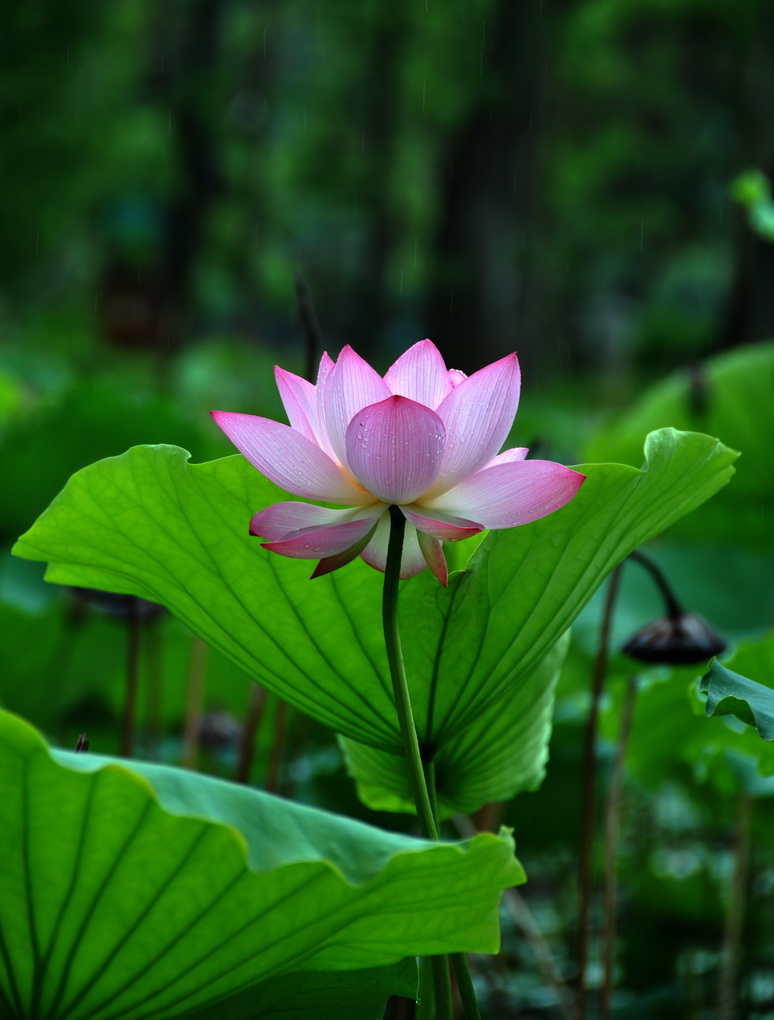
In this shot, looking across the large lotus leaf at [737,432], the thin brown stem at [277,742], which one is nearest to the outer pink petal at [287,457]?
the thin brown stem at [277,742]

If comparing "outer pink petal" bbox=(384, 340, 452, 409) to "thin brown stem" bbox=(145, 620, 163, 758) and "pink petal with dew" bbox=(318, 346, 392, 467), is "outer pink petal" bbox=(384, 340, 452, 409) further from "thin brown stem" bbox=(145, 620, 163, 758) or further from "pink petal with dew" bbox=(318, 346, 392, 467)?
"thin brown stem" bbox=(145, 620, 163, 758)

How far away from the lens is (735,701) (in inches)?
17.5

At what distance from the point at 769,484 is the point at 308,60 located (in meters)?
11.9

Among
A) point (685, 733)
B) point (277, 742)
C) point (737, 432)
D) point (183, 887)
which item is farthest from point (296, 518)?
point (737, 432)

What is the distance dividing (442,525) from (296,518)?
0.06m

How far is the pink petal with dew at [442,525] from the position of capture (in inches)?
15.7

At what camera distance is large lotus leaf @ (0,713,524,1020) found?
14.2 inches

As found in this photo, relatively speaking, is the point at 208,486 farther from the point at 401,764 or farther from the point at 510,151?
the point at 510,151

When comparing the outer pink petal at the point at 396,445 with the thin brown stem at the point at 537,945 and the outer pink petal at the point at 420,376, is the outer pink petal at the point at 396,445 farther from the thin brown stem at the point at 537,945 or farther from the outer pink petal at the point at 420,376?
the thin brown stem at the point at 537,945

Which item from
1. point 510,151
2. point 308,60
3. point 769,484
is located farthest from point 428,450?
point 308,60

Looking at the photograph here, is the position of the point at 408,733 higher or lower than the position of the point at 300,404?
lower

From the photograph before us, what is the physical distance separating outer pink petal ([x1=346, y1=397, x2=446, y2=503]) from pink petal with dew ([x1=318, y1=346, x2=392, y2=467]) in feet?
0.06

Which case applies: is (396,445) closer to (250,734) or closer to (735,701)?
(735,701)

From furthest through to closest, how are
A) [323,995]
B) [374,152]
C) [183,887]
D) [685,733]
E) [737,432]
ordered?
1. [374,152]
2. [737,432]
3. [685,733]
4. [323,995]
5. [183,887]
